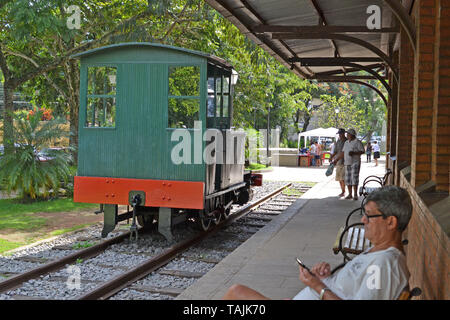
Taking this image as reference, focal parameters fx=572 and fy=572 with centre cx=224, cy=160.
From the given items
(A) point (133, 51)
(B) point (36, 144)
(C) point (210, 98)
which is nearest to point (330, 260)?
(C) point (210, 98)

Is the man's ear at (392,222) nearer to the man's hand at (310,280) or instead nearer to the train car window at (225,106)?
the man's hand at (310,280)

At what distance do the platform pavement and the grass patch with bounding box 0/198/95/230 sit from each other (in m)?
4.45

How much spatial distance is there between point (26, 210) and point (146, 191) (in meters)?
→ 4.68

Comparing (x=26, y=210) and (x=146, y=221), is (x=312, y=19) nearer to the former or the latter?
(x=146, y=221)

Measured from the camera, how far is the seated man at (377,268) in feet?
9.32

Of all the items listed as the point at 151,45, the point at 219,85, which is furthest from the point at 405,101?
the point at 151,45

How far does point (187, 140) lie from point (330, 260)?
9.94 ft

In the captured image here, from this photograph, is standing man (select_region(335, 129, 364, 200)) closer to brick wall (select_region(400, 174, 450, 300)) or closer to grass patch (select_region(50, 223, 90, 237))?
grass patch (select_region(50, 223, 90, 237))

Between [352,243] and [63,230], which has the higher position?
[352,243]

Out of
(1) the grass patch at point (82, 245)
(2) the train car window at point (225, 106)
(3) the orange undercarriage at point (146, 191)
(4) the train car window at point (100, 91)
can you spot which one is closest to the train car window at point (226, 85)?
(2) the train car window at point (225, 106)

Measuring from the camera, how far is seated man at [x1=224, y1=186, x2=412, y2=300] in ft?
9.32

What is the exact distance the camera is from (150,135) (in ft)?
29.7
